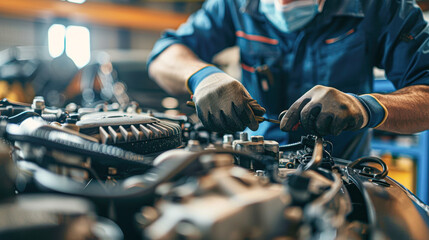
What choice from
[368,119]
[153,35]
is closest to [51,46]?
[153,35]

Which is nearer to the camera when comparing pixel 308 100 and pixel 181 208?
pixel 181 208

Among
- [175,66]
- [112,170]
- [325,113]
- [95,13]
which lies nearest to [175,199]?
[112,170]

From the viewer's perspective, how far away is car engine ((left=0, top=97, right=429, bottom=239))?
251mm

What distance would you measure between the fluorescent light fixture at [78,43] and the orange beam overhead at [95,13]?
3.76ft

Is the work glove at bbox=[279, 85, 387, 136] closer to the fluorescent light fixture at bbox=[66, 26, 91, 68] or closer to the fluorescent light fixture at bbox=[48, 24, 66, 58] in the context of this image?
the fluorescent light fixture at bbox=[66, 26, 91, 68]

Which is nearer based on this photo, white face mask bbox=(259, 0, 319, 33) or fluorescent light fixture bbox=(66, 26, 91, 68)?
white face mask bbox=(259, 0, 319, 33)

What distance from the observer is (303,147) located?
60 cm

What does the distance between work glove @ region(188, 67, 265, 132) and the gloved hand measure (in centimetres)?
10

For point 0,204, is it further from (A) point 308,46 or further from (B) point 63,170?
(A) point 308,46

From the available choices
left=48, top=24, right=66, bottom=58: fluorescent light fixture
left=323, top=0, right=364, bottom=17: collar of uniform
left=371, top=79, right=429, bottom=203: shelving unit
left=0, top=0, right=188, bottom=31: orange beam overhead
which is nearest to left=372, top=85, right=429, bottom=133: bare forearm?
left=323, top=0, right=364, bottom=17: collar of uniform

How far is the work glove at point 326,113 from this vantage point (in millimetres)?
628

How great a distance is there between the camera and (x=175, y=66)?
117 cm

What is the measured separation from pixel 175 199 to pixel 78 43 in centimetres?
711

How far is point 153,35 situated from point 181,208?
25.8ft
